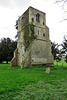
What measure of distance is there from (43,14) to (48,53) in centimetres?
1091

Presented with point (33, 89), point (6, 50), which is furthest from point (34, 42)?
point (6, 50)

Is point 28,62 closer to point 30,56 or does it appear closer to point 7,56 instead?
point 30,56

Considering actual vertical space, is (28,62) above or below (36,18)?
below

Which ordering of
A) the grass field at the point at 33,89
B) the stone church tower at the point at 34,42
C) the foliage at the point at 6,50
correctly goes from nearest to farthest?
1. the grass field at the point at 33,89
2. the stone church tower at the point at 34,42
3. the foliage at the point at 6,50

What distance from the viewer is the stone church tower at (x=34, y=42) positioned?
17.7 m

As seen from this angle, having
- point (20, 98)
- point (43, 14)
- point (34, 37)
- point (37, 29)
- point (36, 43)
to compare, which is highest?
point (43, 14)

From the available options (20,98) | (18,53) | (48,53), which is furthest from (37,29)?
(20,98)

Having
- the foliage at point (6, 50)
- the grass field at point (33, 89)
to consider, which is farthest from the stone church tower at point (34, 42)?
the foliage at point (6, 50)

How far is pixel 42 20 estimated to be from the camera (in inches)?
850

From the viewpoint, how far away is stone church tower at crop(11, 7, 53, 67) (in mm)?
17688

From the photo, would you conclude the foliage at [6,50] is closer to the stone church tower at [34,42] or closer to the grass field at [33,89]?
the stone church tower at [34,42]

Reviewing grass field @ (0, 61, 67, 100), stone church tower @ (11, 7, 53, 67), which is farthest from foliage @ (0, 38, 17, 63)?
grass field @ (0, 61, 67, 100)

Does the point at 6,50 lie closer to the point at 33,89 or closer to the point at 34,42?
the point at 34,42

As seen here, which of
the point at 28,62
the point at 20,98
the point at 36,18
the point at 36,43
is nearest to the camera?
the point at 20,98
